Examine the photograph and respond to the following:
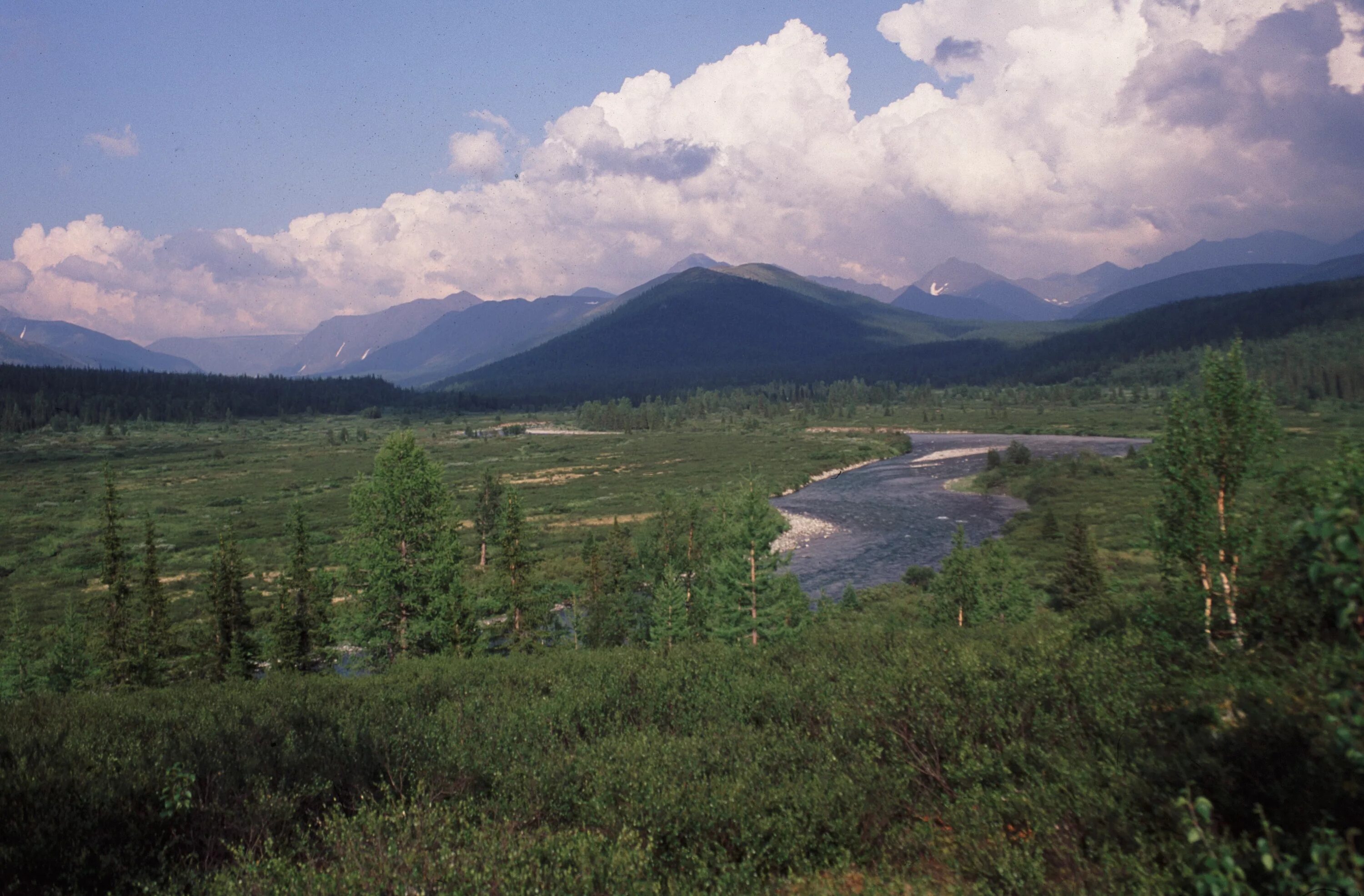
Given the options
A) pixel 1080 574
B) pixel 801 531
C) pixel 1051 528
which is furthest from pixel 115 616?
pixel 1051 528

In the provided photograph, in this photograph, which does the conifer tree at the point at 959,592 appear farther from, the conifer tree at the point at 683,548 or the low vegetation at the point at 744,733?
A: the conifer tree at the point at 683,548

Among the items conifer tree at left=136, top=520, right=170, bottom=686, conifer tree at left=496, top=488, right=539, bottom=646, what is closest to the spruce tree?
conifer tree at left=496, top=488, right=539, bottom=646

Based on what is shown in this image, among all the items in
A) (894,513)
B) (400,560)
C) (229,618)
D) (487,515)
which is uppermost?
(400,560)

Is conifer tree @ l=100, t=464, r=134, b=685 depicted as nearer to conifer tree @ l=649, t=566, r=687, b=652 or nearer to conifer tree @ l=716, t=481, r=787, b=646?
conifer tree @ l=649, t=566, r=687, b=652

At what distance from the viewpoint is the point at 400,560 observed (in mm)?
28469

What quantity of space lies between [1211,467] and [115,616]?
35279mm

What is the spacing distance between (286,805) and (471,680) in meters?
9.41

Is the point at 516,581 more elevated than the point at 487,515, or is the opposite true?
the point at 516,581

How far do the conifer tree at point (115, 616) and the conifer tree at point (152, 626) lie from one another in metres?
0.41

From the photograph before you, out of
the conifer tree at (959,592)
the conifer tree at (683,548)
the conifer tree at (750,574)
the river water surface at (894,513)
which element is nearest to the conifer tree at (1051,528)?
the river water surface at (894,513)

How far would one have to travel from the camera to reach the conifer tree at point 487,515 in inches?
2403

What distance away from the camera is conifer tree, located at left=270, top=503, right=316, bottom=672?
93.3 ft

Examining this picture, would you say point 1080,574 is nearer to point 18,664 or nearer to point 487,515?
point 487,515

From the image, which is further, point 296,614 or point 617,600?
point 617,600
